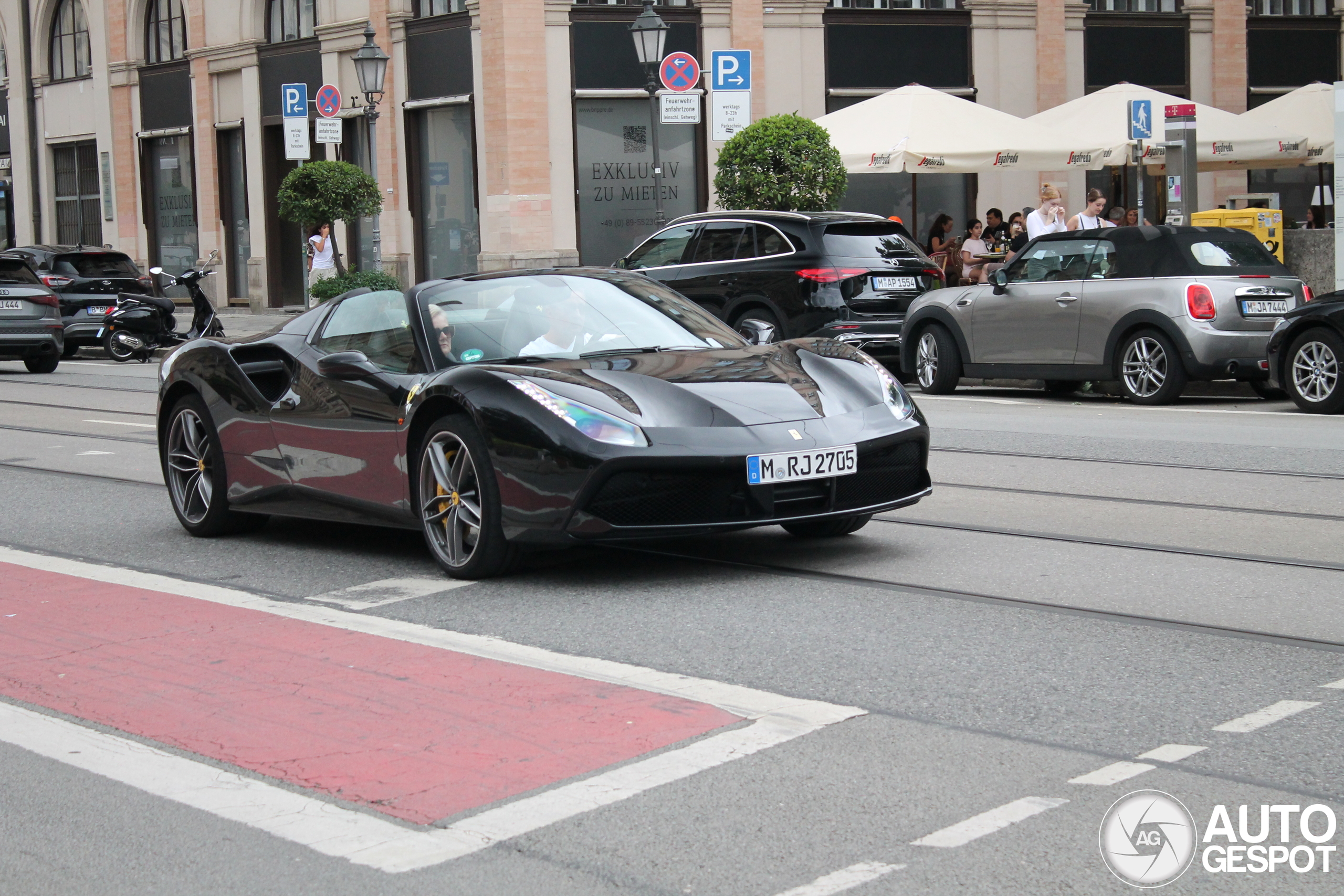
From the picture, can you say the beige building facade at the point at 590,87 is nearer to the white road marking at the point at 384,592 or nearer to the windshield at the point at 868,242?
the windshield at the point at 868,242

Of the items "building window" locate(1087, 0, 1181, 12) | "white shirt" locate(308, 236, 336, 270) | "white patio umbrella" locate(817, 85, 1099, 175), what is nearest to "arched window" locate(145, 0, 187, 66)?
"white shirt" locate(308, 236, 336, 270)

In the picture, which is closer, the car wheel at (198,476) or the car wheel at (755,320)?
the car wheel at (198,476)

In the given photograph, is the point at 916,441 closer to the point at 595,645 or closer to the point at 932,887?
the point at 595,645

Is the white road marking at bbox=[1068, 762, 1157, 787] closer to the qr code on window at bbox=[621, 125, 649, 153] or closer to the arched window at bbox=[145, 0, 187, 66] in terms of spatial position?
the qr code on window at bbox=[621, 125, 649, 153]

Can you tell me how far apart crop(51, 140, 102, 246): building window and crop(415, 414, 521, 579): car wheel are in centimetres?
3726

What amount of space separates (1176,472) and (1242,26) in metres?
24.7

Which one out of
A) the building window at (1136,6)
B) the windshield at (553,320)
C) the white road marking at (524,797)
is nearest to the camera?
the white road marking at (524,797)

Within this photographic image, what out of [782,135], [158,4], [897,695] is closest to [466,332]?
[897,695]

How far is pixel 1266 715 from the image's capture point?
4691 mm

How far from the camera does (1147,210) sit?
30688 mm

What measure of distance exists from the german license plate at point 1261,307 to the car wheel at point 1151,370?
729 millimetres

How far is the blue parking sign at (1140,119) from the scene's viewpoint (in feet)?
67.7

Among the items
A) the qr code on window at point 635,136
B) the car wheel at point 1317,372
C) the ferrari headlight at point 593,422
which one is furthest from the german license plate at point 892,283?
the qr code on window at point 635,136

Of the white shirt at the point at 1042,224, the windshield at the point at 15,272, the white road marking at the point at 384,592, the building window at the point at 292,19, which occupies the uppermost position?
the building window at the point at 292,19
